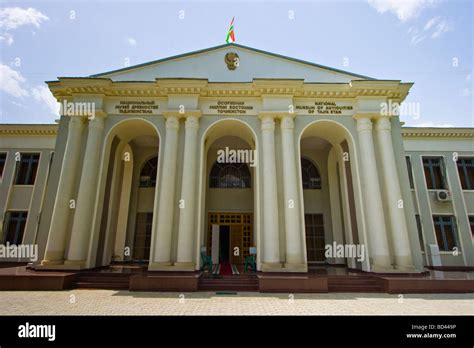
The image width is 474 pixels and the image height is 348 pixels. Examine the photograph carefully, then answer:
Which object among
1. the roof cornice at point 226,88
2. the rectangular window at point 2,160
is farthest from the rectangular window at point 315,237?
the rectangular window at point 2,160

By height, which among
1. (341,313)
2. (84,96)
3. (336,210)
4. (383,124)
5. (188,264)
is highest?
(84,96)

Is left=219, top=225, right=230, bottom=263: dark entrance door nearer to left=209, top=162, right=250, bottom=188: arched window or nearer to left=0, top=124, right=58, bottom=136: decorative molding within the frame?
left=209, top=162, right=250, bottom=188: arched window

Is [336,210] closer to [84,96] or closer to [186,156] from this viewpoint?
[186,156]

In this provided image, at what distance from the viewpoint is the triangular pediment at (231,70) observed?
11.7 meters

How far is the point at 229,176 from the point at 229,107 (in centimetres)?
489

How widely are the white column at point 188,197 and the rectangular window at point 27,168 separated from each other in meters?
11.9

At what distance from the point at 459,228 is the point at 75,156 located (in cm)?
2040

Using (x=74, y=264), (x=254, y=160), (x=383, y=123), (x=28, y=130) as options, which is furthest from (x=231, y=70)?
(x=28, y=130)

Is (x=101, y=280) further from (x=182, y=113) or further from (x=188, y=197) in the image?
(x=182, y=113)

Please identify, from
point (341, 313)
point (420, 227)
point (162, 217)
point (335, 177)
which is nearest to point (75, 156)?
point (162, 217)

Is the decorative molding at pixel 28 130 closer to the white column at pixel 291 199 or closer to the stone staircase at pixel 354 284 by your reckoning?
the white column at pixel 291 199

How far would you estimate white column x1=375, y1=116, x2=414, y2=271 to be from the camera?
9266 mm

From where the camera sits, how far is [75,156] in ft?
33.6

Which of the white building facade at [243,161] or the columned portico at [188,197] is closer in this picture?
the columned portico at [188,197]
